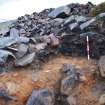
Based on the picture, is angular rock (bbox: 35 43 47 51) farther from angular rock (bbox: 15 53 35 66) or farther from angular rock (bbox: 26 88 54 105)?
angular rock (bbox: 26 88 54 105)

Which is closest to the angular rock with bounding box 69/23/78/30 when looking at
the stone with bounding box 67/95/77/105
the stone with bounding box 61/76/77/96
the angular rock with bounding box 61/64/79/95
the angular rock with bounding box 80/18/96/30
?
the angular rock with bounding box 80/18/96/30

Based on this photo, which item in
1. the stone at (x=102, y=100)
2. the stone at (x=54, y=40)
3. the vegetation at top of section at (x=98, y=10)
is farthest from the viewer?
the vegetation at top of section at (x=98, y=10)

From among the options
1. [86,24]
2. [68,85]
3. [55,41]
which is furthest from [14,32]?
[68,85]

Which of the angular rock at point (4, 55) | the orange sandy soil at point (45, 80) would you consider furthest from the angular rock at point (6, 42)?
the orange sandy soil at point (45, 80)

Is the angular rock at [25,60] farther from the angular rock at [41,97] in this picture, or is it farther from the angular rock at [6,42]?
the angular rock at [41,97]

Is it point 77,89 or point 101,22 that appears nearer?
point 77,89

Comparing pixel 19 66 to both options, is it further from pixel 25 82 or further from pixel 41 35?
pixel 41 35

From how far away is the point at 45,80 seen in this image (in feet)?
40.9

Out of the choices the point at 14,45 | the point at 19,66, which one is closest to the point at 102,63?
the point at 19,66

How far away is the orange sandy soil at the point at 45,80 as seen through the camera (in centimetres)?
1186

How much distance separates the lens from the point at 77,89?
12.0 m

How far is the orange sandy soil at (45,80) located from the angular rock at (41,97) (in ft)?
0.79

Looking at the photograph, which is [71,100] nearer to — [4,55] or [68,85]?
[68,85]

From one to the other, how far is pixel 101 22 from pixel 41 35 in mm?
2986
